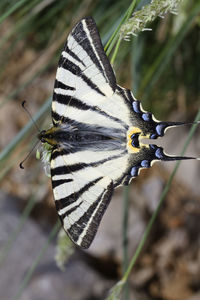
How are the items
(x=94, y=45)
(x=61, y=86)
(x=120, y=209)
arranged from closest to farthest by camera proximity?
(x=94, y=45), (x=61, y=86), (x=120, y=209)

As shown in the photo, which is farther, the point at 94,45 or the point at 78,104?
the point at 78,104

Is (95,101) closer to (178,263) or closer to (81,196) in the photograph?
(81,196)

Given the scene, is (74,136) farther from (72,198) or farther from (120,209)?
(120,209)

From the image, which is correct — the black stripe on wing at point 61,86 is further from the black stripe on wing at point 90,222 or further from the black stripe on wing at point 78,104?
the black stripe on wing at point 90,222

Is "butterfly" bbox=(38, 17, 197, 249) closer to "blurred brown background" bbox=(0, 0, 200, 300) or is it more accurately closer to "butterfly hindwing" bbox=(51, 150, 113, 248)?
"butterfly hindwing" bbox=(51, 150, 113, 248)

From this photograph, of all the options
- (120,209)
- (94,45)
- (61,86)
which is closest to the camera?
(94,45)

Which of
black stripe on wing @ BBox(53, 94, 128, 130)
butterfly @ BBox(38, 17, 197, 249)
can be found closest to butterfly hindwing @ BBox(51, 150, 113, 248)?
butterfly @ BBox(38, 17, 197, 249)

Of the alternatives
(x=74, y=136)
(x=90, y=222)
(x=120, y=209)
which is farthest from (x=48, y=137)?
(x=120, y=209)

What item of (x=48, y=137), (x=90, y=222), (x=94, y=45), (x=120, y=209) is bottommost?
(x=120, y=209)

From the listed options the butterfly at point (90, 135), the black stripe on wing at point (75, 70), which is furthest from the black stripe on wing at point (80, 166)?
the black stripe on wing at point (75, 70)

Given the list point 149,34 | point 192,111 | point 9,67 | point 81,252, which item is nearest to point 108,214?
point 81,252
